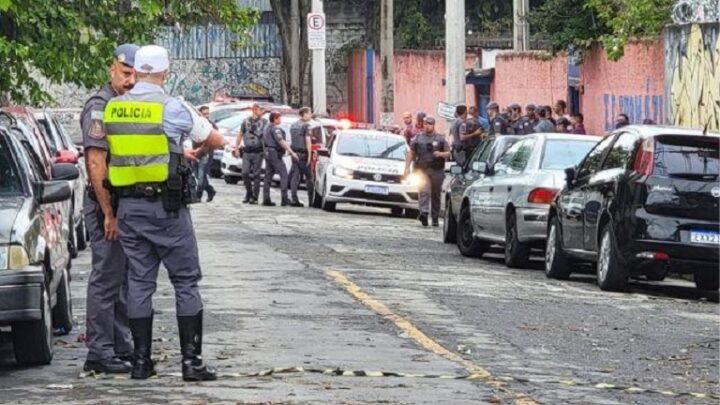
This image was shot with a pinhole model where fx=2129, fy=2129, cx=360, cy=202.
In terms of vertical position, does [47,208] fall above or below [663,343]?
above

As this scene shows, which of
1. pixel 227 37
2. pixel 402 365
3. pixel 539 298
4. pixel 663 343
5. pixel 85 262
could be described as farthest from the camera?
pixel 227 37

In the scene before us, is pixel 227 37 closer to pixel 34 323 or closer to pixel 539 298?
pixel 539 298

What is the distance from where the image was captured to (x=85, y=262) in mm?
22594

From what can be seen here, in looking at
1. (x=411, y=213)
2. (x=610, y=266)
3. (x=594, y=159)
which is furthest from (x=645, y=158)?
(x=411, y=213)

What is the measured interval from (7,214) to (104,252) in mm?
941

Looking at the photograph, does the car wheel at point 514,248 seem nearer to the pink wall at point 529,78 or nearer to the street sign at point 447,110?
the street sign at point 447,110

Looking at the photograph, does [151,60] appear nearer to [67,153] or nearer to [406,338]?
[406,338]

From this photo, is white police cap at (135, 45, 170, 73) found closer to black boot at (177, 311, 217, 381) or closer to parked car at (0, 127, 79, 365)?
black boot at (177, 311, 217, 381)

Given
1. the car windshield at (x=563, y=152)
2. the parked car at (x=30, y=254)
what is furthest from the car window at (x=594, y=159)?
the parked car at (x=30, y=254)

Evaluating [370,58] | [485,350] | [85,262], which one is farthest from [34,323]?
[370,58]

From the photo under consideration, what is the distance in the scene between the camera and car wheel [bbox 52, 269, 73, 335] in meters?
14.8

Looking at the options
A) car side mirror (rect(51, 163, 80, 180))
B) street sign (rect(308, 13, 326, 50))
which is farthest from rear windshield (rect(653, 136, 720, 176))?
street sign (rect(308, 13, 326, 50))

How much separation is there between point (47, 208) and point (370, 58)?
5234cm

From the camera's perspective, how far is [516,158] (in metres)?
24.5
